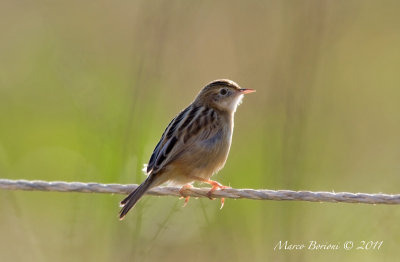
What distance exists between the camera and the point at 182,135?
657 cm

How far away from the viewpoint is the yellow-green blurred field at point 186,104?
21.7 ft

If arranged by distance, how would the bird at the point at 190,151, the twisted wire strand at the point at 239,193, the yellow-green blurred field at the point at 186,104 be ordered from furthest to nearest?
the yellow-green blurred field at the point at 186,104, the bird at the point at 190,151, the twisted wire strand at the point at 239,193

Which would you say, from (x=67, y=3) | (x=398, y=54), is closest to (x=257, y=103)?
(x=398, y=54)

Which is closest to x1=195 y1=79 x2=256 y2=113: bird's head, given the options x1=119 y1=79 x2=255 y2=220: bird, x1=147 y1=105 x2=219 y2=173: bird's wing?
x1=119 y1=79 x2=255 y2=220: bird

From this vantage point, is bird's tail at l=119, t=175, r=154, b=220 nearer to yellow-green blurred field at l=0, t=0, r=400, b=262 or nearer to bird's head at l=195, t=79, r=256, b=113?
yellow-green blurred field at l=0, t=0, r=400, b=262

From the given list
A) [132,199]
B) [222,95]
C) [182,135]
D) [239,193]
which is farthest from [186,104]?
[239,193]

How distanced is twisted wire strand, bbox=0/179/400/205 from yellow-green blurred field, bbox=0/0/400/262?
25 centimetres

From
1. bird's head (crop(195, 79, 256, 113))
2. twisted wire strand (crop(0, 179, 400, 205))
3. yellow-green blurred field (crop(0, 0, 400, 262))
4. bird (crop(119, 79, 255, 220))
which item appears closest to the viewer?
twisted wire strand (crop(0, 179, 400, 205))

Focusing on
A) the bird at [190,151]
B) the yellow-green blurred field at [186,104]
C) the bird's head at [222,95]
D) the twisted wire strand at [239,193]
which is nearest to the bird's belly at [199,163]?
the bird at [190,151]

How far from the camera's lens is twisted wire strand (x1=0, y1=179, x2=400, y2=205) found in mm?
4766

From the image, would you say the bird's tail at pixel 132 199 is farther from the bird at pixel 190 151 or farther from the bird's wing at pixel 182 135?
the bird's wing at pixel 182 135

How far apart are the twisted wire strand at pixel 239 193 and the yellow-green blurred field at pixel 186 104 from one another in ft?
0.82

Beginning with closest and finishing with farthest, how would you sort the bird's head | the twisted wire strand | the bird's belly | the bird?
the twisted wire strand, the bird, the bird's belly, the bird's head

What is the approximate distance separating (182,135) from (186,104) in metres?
3.35
